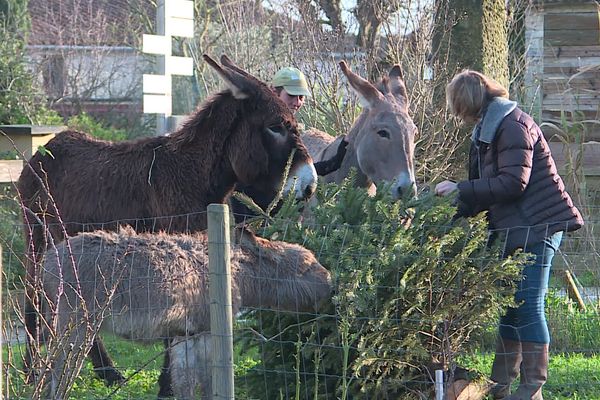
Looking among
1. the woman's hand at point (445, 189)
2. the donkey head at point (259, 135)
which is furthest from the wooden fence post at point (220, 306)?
the donkey head at point (259, 135)

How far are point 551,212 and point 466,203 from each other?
505 millimetres

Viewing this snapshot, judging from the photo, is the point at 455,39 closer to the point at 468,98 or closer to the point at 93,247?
the point at 468,98

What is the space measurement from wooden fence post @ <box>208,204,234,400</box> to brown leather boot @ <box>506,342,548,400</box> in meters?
2.14

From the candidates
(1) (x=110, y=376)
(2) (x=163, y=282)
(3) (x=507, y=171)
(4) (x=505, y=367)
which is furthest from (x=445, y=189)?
(1) (x=110, y=376)

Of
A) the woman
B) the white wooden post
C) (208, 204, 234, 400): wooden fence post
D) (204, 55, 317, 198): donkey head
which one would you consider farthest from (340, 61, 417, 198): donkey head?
the white wooden post

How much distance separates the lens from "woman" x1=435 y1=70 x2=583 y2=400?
18.7 ft

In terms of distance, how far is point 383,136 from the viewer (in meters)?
7.39

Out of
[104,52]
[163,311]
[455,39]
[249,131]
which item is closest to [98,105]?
[104,52]

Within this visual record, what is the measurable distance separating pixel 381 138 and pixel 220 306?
333 cm

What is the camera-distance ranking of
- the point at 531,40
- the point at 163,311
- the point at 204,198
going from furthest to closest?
the point at 531,40 → the point at 204,198 → the point at 163,311

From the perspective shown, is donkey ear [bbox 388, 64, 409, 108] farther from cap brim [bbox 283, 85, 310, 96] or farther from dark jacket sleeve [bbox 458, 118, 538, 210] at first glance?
dark jacket sleeve [bbox 458, 118, 538, 210]

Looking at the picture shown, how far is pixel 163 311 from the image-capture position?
4961mm

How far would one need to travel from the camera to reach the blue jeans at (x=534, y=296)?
5.73 metres

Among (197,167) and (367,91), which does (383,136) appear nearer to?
(367,91)
